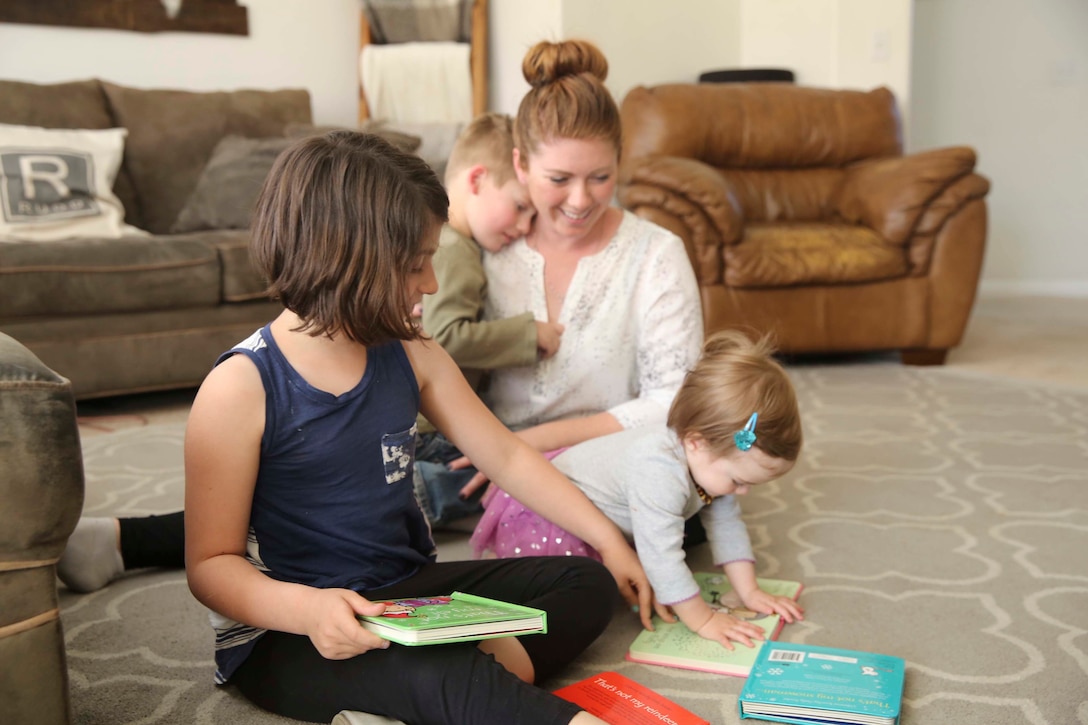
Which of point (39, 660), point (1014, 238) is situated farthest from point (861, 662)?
point (1014, 238)

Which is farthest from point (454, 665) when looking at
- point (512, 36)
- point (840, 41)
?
point (840, 41)

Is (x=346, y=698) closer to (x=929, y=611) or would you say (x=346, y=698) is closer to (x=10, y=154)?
(x=929, y=611)

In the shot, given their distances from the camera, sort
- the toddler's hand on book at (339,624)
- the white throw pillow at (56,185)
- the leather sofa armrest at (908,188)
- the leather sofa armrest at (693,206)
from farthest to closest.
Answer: the leather sofa armrest at (908,188), the leather sofa armrest at (693,206), the white throw pillow at (56,185), the toddler's hand on book at (339,624)

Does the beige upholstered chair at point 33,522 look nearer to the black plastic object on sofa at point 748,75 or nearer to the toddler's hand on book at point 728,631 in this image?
the toddler's hand on book at point 728,631

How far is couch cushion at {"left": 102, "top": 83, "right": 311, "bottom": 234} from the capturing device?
3.48m

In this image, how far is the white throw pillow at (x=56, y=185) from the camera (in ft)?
9.71

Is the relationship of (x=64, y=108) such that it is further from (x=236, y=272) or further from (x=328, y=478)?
(x=328, y=478)

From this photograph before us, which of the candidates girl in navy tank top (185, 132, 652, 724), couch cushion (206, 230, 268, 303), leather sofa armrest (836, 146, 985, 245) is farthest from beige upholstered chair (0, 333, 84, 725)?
leather sofa armrest (836, 146, 985, 245)

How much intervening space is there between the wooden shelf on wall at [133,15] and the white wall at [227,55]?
29 mm

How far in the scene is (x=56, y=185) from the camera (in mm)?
3051

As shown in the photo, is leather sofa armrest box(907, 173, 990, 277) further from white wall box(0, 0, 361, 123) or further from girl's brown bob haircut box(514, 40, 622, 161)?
white wall box(0, 0, 361, 123)

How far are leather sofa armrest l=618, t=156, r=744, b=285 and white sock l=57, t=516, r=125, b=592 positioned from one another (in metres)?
2.10

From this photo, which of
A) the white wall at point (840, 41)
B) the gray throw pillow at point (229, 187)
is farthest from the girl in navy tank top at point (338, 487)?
the white wall at point (840, 41)

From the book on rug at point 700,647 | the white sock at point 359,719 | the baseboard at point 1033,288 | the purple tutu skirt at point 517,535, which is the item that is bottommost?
the baseboard at point 1033,288
